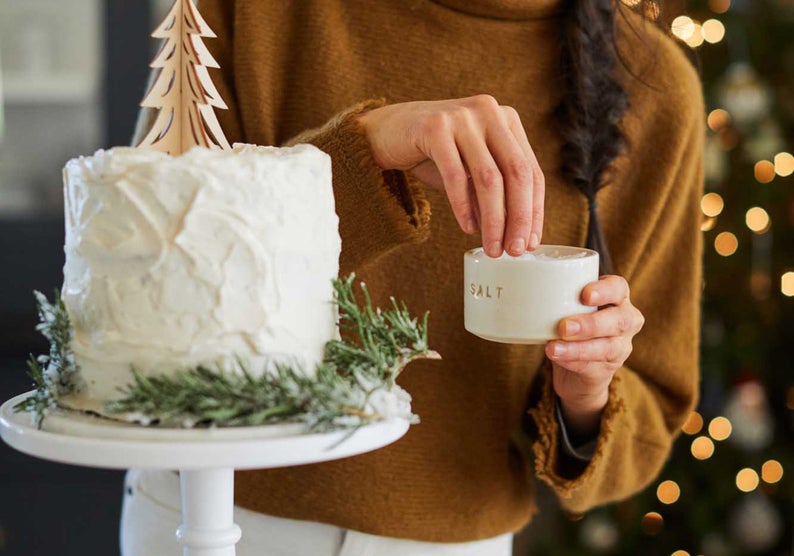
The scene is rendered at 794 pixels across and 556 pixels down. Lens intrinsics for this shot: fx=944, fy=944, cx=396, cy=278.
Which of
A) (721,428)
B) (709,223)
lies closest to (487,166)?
(709,223)

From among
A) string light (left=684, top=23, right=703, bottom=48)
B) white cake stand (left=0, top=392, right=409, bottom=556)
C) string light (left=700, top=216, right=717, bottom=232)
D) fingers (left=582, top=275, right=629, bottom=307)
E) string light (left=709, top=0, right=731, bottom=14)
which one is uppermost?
string light (left=709, top=0, right=731, bottom=14)

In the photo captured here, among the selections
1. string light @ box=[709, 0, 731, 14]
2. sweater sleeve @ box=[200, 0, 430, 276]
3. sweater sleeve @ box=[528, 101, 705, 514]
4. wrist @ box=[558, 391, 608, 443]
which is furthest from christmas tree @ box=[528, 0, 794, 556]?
sweater sleeve @ box=[200, 0, 430, 276]

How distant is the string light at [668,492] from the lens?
2.36 m

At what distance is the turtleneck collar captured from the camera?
1198 mm

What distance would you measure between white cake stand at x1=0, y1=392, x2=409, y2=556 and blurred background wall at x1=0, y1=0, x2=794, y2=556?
1728 mm

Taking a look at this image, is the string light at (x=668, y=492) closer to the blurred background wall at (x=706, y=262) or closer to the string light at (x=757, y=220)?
the blurred background wall at (x=706, y=262)

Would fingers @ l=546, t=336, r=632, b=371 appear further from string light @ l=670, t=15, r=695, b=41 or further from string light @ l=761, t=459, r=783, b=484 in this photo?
string light @ l=761, t=459, r=783, b=484

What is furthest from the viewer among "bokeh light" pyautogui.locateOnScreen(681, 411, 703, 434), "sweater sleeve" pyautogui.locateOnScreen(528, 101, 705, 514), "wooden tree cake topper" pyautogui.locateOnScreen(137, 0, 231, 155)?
"bokeh light" pyautogui.locateOnScreen(681, 411, 703, 434)

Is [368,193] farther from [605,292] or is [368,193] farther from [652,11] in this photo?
[652,11]

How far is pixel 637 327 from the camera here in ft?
3.13

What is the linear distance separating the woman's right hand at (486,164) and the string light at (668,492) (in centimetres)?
171

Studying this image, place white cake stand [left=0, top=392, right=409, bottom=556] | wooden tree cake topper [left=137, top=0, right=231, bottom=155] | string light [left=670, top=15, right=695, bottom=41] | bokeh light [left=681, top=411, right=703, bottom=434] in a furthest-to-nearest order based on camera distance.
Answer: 1. bokeh light [left=681, top=411, right=703, bottom=434]
2. string light [left=670, top=15, right=695, bottom=41]
3. wooden tree cake topper [left=137, top=0, right=231, bottom=155]
4. white cake stand [left=0, top=392, right=409, bottom=556]

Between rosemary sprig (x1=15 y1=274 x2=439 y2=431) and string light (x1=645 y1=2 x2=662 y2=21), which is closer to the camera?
→ rosemary sprig (x1=15 y1=274 x2=439 y2=431)

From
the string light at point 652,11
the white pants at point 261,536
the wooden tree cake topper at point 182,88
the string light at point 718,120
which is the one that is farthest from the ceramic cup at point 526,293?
the string light at point 718,120
